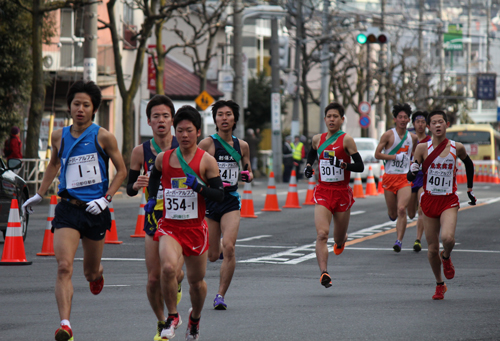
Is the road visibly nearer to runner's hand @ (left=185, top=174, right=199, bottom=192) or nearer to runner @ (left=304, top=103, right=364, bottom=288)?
runner @ (left=304, top=103, right=364, bottom=288)

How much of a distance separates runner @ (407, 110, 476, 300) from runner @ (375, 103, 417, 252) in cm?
402

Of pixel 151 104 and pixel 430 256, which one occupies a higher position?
pixel 151 104

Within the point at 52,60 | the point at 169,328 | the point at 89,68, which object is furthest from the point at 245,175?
the point at 52,60

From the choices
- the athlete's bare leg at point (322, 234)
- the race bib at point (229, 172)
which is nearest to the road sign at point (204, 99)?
the athlete's bare leg at point (322, 234)

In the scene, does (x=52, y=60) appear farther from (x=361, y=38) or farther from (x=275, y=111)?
(x=361, y=38)

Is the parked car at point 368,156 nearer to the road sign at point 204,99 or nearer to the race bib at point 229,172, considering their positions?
the road sign at point 204,99

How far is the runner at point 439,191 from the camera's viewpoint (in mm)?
9086

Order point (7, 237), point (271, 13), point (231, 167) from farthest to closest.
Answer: point (271, 13) → point (7, 237) → point (231, 167)

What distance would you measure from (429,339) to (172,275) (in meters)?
2.06

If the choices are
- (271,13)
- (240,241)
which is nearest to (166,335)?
(240,241)

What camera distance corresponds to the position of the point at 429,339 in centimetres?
675

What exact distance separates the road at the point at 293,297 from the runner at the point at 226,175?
597 millimetres

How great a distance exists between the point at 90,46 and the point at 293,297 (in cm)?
1498

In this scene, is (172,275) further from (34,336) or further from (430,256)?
(430,256)
